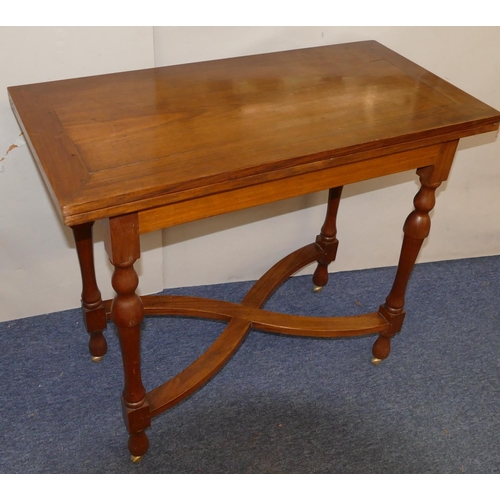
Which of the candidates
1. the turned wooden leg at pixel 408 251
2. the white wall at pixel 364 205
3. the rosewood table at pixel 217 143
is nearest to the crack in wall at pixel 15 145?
the rosewood table at pixel 217 143

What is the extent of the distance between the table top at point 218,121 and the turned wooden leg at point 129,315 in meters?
0.07

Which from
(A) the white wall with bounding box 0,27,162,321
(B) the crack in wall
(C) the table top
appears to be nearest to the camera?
(C) the table top

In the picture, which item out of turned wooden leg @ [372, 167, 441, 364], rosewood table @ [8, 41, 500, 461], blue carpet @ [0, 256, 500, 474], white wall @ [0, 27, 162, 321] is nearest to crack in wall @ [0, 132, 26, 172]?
white wall @ [0, 27, 162, 321]

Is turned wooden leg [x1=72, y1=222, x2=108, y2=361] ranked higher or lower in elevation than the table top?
lower

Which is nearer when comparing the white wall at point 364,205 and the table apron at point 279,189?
the table apron at point 279,189

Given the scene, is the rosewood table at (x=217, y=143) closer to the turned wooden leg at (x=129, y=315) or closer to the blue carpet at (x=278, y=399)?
the turned wooden leg at (x=129, y=315)

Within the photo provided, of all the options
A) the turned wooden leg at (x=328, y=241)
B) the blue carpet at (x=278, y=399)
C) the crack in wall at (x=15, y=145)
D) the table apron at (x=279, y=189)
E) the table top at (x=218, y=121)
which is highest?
the table top at (x=218, y=121)

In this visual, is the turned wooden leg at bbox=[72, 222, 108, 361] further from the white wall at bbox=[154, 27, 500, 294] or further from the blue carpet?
the white wall at bbox=[154, 27, 500, 294]

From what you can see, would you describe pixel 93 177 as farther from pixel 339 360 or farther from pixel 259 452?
pixel 339 360

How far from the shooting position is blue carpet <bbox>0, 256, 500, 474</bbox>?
1673 mm

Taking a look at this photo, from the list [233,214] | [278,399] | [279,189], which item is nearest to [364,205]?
[233,214]

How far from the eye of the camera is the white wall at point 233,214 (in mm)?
1629

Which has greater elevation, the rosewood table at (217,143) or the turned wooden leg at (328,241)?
the rosewood table at (217,143)
